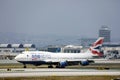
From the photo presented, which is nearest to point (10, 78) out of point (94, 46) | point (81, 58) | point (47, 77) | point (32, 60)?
point (47, 77)

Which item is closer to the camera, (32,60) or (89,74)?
(89,74)

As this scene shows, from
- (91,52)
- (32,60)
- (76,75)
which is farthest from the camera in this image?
(91,52)

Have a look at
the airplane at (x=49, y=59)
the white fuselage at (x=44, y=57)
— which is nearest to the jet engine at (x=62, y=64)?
the airplane at (x=49, y=59)

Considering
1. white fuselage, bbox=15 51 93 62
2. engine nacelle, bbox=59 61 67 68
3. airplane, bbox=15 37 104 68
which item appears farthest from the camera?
white fuselage, bbox=15 51 93 62

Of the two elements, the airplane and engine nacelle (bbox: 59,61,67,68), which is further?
the airplane

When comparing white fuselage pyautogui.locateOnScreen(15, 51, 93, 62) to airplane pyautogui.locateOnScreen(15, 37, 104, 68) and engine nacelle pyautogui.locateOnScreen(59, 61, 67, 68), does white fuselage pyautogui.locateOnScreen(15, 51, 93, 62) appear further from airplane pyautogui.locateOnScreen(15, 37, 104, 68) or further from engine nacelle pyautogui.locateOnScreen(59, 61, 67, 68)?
engine nacelle pyautogui.locateOnScreen(59, 61, 67, 68)

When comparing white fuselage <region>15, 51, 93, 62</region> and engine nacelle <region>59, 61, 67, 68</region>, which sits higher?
white fuselage <region>15, 51, 93, 62</region>

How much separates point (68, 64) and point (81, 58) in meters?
6.31

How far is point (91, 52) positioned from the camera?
136 meters

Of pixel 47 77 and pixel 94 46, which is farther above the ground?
pixel 94 46

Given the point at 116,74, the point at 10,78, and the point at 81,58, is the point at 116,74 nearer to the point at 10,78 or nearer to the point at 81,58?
the point at 10,78

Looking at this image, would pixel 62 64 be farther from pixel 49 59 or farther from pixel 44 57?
pixel 44 57

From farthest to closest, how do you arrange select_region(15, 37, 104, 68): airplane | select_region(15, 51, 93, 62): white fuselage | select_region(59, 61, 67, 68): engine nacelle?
select_region(15, 51, 93, 62): white fuselage < select_region(15, 37, 104, 68): airplane < select_region(59, 61, 67, 68): engine nacelle

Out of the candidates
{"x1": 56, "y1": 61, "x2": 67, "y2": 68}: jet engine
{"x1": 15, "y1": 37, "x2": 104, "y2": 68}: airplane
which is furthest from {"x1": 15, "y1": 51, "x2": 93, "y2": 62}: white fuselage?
{"x1": 56, "y1": 61, "x2": 67, "y2": 68}: jet engine
